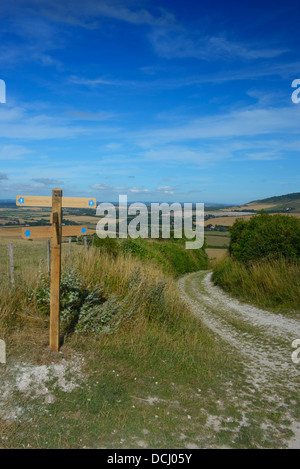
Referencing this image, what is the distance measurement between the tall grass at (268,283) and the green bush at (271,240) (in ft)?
1.05

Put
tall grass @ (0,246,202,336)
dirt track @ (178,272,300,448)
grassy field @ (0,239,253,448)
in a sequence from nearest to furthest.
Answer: grassy field @ (0,239,253,448) < dirt track @ (178,272,300,448) < tall grass @ (0,246,202,336)

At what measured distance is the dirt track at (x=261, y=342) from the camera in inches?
192

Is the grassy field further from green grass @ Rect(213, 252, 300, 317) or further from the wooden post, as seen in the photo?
green grass @ Rect(213, 252, 300, 317)

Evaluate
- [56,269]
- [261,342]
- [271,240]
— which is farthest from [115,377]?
[271,240]

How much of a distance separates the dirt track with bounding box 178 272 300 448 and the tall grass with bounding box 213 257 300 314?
50 centimetres

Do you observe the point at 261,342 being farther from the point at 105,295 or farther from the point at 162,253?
the point at 162,253

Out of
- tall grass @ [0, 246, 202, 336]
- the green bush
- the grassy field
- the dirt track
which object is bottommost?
the dirt track

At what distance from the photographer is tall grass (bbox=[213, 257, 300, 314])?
1023cm

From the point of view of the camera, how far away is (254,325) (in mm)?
8641

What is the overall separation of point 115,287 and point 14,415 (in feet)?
12.6

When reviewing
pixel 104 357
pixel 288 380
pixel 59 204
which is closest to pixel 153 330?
pixel 104 357

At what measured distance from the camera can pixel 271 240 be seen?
1290 centimetres

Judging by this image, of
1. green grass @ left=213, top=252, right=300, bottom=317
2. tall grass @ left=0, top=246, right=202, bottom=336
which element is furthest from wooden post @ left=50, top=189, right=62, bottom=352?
green grass @ left=213, top=252, right=300, bottom=317
